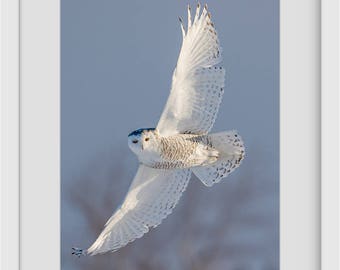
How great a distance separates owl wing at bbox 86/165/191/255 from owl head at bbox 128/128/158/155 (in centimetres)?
7

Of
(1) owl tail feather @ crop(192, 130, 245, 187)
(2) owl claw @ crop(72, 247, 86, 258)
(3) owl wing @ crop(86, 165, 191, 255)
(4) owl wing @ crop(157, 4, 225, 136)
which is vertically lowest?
(2) owl claw @ crop(72, 247, 86, 258)

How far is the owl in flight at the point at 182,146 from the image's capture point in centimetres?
191

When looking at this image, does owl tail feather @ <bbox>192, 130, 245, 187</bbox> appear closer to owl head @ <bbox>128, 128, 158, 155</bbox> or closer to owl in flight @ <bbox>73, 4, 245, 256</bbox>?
owl in flight @ <bbox>73, 4, 245, 256</bbox>

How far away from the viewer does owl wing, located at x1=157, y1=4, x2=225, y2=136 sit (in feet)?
6.26

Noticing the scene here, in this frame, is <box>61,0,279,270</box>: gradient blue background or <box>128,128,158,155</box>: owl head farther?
<box>61,0,279,270</box>: gradient blue background

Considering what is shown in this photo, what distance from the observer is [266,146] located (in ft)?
6.73

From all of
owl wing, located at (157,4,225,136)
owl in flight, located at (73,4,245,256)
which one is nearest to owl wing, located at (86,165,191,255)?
owl in flight, located at (73,4,245,256)

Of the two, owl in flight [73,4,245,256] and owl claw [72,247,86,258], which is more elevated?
owl in flight [73,4,245,256]

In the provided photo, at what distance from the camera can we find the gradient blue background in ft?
6.50

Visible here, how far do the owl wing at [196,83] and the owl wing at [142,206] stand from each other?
12 centimetres
